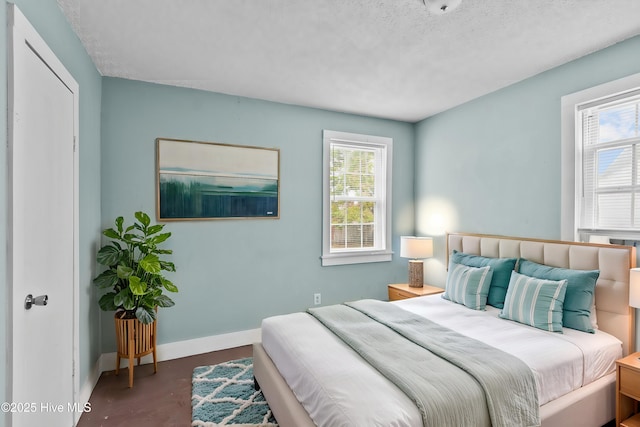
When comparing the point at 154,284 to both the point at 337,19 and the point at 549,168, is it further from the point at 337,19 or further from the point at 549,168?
the point at 549,168

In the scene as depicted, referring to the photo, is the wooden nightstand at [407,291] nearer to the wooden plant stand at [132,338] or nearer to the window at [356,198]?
the window at [356,198]

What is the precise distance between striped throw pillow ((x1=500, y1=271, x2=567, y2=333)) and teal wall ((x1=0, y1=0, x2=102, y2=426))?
10.6ft

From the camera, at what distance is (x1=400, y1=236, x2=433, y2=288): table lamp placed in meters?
3.90

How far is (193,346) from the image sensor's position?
327 cm

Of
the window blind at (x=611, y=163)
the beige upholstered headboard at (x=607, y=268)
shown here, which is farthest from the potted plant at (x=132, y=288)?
the window blind at (x=611, y=163)

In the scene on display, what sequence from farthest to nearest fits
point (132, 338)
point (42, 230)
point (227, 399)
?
point (132, 338) → point (227, 399) → point (42, 230)

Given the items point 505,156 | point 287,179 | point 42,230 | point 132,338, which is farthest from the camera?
point 287,179

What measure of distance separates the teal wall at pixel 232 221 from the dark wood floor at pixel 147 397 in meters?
0.30

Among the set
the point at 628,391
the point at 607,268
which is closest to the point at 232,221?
the point at 607,268

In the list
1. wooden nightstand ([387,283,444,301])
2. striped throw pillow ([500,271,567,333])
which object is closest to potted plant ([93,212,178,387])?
wooden nightstand ([387,283,444,301])

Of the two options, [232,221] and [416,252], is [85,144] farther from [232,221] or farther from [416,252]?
[416,252]

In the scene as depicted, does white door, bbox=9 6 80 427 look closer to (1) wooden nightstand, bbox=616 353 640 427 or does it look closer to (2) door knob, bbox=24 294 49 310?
(2) door knob, bbox=24 294 49 310

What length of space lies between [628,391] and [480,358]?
1016 millimetres

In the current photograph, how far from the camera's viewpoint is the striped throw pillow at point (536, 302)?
2342mm
